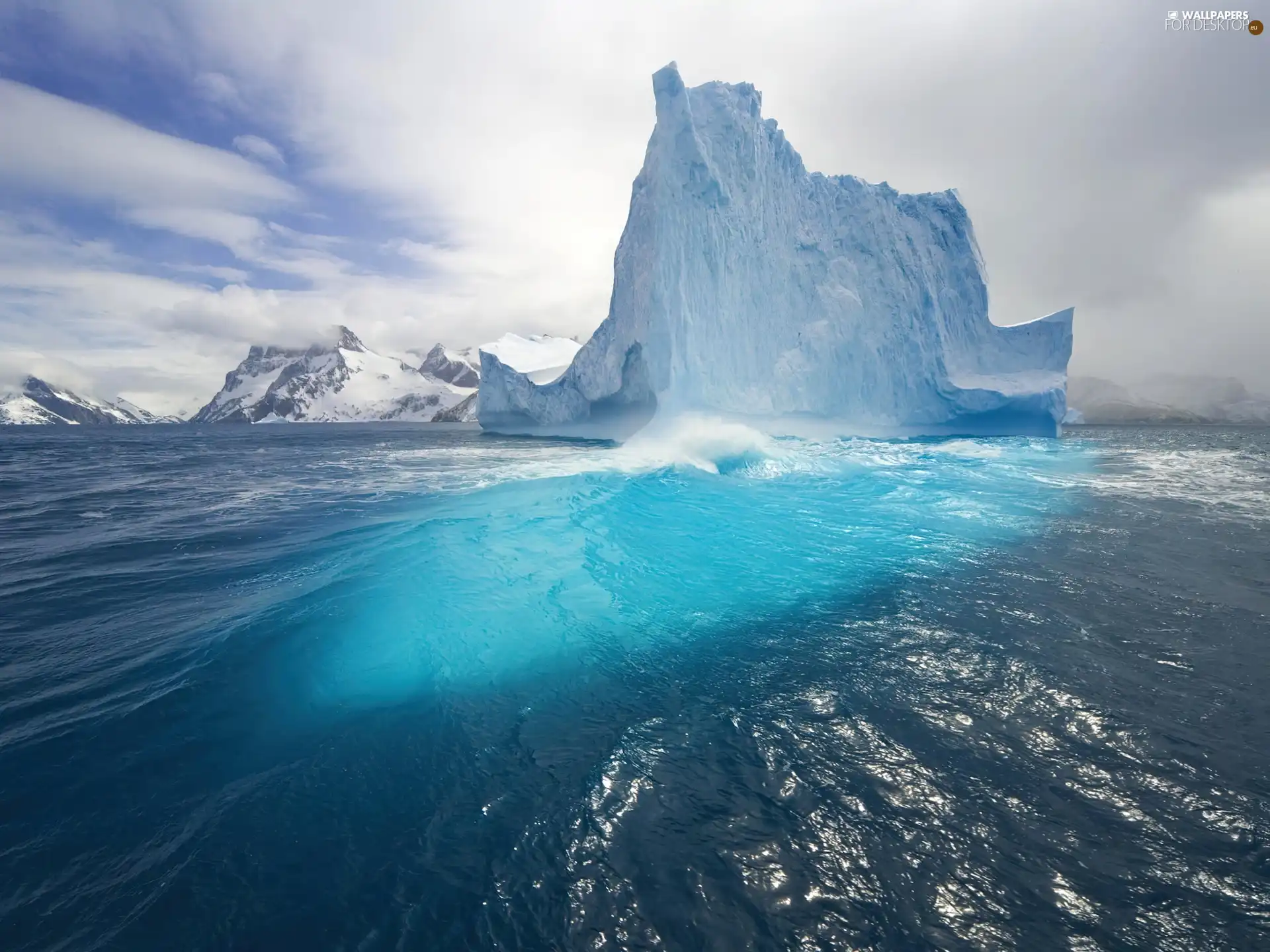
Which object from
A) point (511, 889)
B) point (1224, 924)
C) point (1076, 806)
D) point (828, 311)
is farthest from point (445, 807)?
point (828, 311)

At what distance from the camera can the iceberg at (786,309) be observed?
2258 centimetres

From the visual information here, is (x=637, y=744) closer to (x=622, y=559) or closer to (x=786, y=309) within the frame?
(x=622, y=559)

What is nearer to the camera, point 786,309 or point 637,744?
point 637,744

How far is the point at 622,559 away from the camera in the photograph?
27.2ft

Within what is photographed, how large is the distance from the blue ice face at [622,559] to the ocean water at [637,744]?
0.07 metres

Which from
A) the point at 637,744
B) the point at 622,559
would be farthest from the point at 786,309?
the point at 637,744

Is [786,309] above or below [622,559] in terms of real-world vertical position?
above

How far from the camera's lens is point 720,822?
3.14 meters

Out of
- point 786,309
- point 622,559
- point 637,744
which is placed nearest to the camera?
point 637,744

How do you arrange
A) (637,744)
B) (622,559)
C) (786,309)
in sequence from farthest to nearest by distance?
(786,309) < (622,559) < (637,744)

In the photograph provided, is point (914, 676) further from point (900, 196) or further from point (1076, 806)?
point (900, 196)

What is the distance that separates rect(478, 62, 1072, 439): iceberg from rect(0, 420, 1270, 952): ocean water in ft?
54.3

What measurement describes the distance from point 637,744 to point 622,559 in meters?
4.53

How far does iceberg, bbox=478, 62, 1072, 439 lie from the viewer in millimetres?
22578
